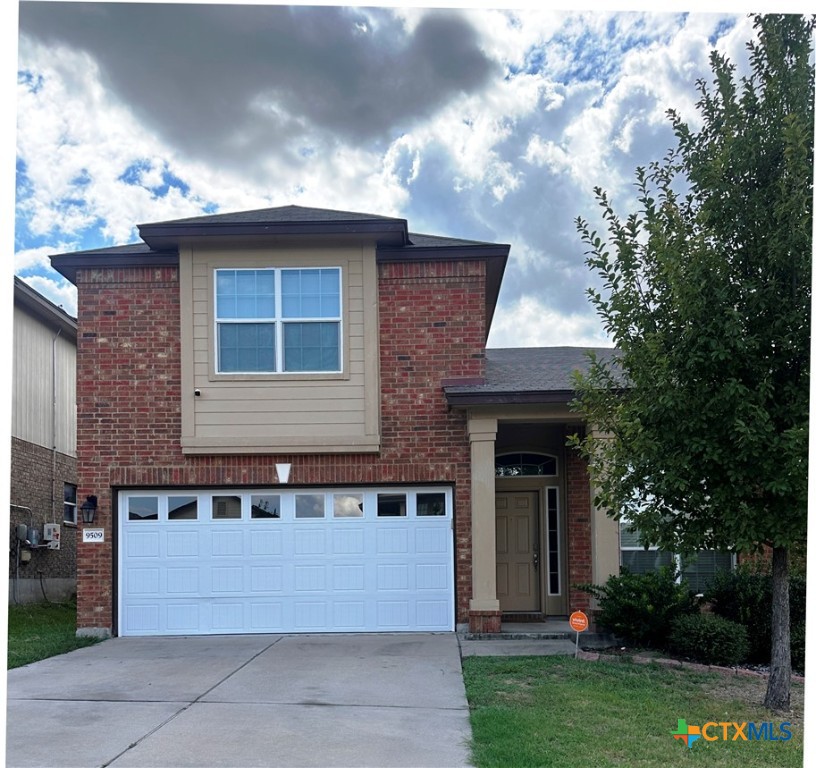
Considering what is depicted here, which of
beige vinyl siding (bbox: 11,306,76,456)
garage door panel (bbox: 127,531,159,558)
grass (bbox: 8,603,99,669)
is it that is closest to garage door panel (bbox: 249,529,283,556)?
garage door panel (bbox: 127,531,159,558)

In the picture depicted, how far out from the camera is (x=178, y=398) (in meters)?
12.4

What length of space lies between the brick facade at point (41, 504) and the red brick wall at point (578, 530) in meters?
10.2

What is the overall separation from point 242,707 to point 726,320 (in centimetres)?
519

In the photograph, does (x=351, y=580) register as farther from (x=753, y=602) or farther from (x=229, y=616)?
(x=753, y=602)

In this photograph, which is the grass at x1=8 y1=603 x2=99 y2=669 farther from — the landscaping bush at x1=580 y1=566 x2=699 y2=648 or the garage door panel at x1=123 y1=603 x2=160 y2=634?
the landscaping bush at x1=580 y1=566 x2=699 y2=648

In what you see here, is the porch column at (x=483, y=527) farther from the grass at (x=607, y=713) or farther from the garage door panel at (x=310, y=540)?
the garage door panel at (x=310, y=540)

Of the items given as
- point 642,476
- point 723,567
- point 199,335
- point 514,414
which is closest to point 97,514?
point 199,335

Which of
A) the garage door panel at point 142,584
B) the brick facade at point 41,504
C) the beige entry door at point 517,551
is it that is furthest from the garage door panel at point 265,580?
the brick facade at point 41,504

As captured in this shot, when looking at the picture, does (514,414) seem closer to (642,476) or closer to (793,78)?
(642,476)

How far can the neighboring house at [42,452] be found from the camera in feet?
53.7

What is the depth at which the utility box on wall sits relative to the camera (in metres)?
17.1

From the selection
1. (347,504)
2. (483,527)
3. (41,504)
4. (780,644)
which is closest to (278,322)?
(347,504)

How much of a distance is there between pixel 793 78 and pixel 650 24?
2.07 m

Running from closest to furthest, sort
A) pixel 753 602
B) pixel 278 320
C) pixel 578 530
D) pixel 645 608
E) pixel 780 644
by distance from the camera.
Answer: pixel 780 644, pixel 645 608, pixel 753 602, pixel 278 320, pixel 578 530
